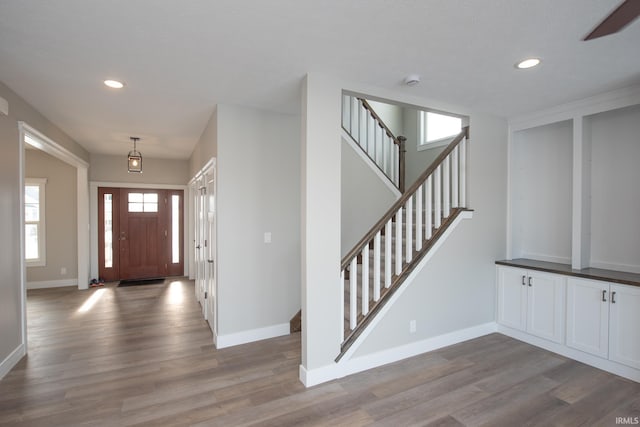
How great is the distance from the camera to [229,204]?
335cm

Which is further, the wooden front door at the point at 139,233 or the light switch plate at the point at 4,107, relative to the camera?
the wooden front door at the point at 139,233

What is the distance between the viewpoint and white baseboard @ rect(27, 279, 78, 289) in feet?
19.2

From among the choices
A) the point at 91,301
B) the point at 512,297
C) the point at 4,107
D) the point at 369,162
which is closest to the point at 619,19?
the point at 512,297

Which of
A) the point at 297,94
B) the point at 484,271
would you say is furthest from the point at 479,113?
the point at 297,94

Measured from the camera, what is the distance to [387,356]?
2.96 metres

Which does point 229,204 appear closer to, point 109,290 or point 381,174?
point 381,174

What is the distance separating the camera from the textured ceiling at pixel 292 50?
175 cm

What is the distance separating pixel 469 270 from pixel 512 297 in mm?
628

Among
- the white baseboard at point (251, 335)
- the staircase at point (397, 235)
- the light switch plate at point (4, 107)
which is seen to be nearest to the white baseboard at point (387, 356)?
the staircase at point (397, 235)

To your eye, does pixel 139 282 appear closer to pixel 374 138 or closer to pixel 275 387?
pixel 275 387

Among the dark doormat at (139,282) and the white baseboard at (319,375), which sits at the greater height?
the white baseboard at (319,375)

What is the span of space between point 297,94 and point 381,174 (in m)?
2.10

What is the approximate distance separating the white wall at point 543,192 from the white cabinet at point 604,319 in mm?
698

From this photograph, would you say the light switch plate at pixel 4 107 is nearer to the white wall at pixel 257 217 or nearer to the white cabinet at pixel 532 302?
the white wall at pixel 257 217
